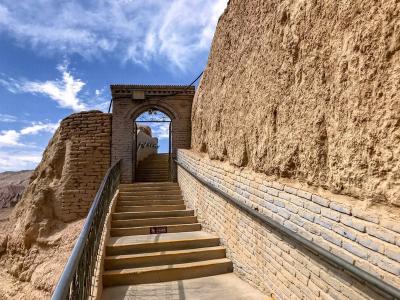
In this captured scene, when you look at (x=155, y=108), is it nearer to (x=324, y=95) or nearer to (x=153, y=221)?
(x=153, y=221)

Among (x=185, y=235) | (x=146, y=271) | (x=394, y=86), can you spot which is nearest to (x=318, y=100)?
(x=394, y=86)

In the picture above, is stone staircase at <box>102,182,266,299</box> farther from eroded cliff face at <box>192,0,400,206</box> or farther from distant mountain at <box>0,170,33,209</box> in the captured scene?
distant mountain at <box>0,170,33,209</box>

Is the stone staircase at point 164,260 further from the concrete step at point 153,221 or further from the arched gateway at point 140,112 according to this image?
the arched gateway at point 140,112

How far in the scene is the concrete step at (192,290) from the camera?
14.8ft

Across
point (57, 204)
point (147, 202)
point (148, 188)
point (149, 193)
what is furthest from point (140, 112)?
point (147, 202)

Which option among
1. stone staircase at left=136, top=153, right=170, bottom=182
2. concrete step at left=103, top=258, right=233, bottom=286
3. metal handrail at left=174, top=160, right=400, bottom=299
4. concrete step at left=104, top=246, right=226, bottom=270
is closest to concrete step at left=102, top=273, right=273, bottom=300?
concrete step at left=103, top=258, right=233, bottom=286

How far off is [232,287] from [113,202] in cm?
445

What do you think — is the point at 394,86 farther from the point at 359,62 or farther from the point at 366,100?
the point at 359,62

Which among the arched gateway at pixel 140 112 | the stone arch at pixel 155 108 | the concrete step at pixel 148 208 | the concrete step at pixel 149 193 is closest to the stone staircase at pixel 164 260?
the concrete step at pixel 148 208

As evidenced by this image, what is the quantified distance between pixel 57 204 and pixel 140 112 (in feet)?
15.3

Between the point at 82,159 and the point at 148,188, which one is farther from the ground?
the point at 82,159

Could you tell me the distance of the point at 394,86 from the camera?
2.28 m

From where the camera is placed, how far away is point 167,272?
5.29 metres

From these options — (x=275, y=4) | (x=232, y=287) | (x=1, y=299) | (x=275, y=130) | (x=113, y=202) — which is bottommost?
(x=1, y=299)
